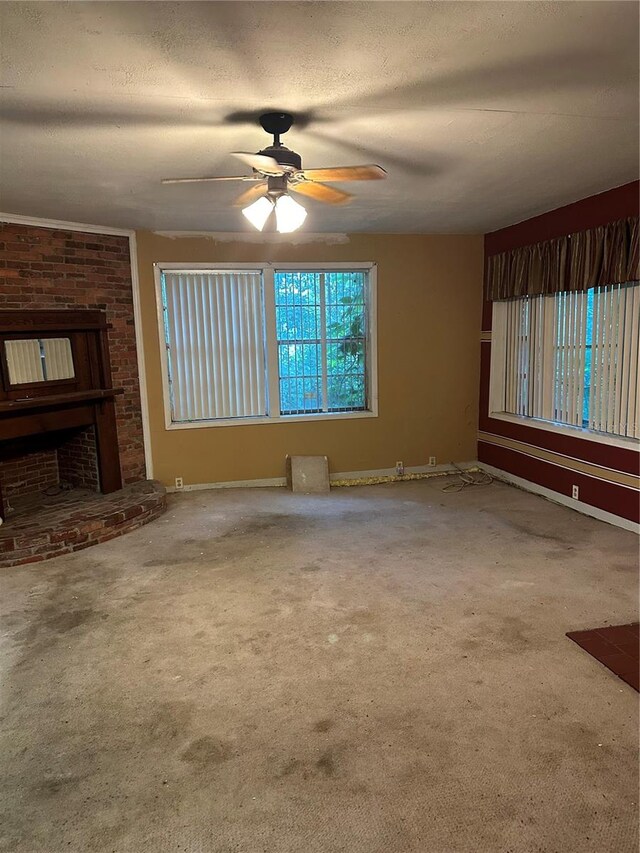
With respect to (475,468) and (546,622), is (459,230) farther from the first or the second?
(546,622)

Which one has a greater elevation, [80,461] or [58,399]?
[58,399]

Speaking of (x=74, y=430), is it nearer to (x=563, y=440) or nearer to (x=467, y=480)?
(x=467, y=480)

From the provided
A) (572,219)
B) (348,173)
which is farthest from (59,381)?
(572,219)

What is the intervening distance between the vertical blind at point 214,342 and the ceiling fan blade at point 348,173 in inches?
109

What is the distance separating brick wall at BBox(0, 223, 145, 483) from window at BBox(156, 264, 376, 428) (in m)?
0.33

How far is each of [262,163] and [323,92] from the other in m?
0.37

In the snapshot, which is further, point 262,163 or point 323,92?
point 262,163

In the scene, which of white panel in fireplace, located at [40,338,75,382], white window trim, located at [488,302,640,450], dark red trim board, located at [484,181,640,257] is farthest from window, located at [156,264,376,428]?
dark red trim board, located at [484,181,640,257]

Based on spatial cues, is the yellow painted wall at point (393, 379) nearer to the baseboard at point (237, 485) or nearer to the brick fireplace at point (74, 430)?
the baseboard at point (237, 485)

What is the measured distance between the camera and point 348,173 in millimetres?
2488

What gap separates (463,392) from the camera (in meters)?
5.85

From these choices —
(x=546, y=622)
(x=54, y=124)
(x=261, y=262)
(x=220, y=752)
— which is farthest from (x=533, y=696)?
(x=261, y=262)

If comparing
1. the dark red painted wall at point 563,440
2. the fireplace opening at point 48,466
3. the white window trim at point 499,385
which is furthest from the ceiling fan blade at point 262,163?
the white window trim at point 499,385

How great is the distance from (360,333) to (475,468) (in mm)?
1971
